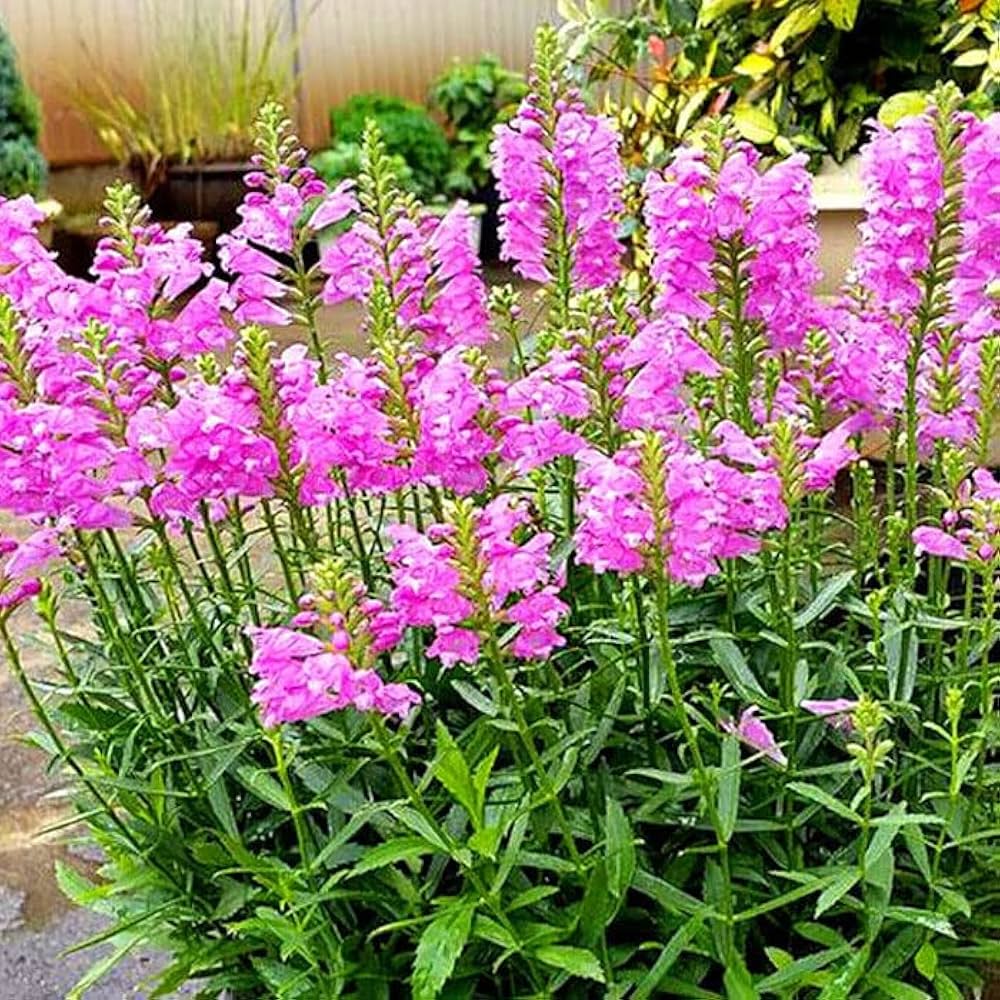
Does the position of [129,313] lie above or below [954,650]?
above

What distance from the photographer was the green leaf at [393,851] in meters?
1.25

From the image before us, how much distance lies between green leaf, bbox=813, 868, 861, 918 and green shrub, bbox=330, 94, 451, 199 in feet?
18.7

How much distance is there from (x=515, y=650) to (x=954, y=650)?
2.01 ft

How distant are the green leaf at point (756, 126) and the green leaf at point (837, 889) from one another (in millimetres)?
1705

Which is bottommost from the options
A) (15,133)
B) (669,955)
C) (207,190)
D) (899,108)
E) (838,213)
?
(207,190)

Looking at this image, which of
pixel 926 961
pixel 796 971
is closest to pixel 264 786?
pixel 796 971

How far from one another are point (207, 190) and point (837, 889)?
18.7 ft

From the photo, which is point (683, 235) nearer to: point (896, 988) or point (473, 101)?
point (896, 988)

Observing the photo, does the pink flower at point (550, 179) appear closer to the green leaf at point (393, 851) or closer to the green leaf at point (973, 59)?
the green leaf at point (393, 851)

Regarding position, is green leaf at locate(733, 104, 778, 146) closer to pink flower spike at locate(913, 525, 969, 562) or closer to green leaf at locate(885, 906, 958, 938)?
pink flower spike at locate(913, 525, 969, 562)

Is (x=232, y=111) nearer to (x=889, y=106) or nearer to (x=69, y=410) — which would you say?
(x=889, y=106)

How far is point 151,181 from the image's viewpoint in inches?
259

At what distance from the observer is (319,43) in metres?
7.64

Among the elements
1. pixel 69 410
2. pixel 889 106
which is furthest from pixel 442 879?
pixel 889 106
